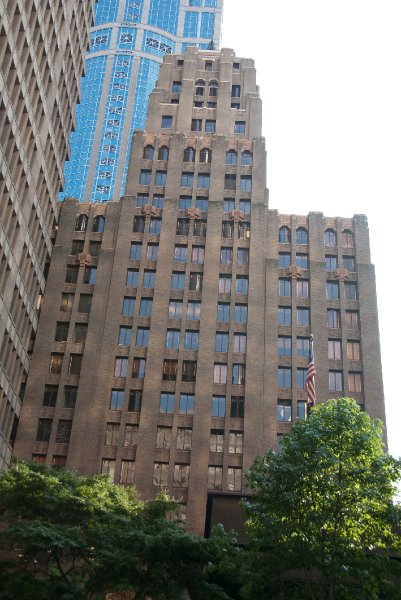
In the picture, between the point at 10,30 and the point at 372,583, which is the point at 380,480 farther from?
the point at 10,30

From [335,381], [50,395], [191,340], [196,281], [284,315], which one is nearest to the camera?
[50,395]

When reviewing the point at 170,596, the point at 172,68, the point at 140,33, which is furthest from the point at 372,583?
the point at 140,33

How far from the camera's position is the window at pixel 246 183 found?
80.2 m

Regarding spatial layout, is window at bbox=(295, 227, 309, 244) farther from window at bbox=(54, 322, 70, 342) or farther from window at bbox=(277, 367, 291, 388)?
window at bbox=(54, 322, 70, 342)

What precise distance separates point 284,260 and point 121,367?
67.4 feet

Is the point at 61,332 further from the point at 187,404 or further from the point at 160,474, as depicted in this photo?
the point at 160,474

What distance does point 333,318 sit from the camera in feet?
240

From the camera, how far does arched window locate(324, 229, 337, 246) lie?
255 ft

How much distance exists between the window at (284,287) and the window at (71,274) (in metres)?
20.7

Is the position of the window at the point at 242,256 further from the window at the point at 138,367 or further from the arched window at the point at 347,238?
the window at the point at 138,367

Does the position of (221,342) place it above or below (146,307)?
below

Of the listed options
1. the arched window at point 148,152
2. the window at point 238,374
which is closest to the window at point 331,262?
the window at point 238,374

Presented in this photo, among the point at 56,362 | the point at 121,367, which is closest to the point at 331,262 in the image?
the point at 121,367

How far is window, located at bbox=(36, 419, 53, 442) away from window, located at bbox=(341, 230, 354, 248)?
115ft
